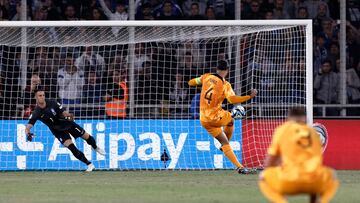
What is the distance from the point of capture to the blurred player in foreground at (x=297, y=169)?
10234 mm

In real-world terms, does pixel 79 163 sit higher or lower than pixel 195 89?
lower

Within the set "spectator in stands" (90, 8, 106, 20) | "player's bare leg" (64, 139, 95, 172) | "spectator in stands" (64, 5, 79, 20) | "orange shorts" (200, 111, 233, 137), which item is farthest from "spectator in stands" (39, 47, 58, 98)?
"orange shorts" (200, 111, 233, 137)

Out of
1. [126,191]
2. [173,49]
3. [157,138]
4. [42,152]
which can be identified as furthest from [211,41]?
[126,191]

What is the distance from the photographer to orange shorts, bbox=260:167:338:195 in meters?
10.2

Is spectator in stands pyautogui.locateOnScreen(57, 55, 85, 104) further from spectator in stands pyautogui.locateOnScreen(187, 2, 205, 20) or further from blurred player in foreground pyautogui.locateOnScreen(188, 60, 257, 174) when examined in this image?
blurred player in foreground pyautogui.locateOnScreen(188, 60, 257, 174)

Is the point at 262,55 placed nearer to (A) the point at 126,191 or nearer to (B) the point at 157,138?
(B) the point at 157,138

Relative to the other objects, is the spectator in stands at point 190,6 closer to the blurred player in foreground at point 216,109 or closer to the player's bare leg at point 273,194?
the blurred player in foreground at point 216,109

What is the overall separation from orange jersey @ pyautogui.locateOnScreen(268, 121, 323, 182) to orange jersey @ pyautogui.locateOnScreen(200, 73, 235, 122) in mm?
8428

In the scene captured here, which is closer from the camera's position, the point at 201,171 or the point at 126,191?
the point at 126,191

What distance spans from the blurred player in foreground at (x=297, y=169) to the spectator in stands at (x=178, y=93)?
1124 cm

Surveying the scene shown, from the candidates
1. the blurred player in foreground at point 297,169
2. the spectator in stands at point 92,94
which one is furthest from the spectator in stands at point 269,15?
the blurred player in foreground at point 297,169

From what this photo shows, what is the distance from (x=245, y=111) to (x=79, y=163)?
133 inches

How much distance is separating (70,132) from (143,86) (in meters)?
2.03

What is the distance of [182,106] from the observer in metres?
21.8
